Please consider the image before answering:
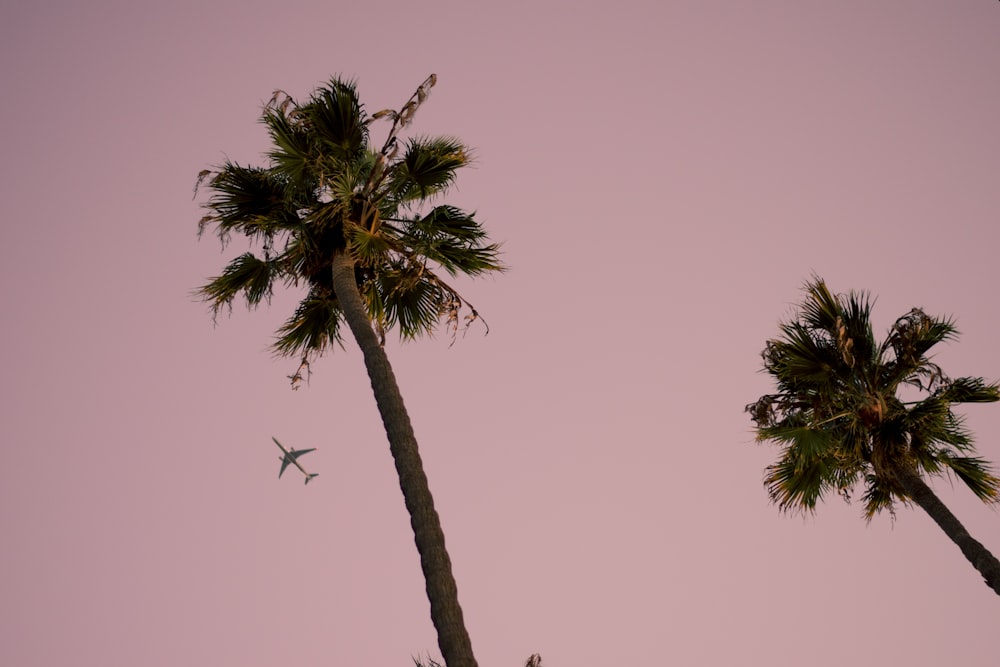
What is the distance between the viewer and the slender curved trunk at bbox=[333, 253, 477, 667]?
582cm

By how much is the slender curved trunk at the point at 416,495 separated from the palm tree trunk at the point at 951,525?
7.71m

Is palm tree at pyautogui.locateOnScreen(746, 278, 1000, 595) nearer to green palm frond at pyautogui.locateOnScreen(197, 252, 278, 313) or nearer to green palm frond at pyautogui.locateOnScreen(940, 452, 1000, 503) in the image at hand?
green palm frond at pyautogui.locateOnScreen(940, 452, 1000, 503)

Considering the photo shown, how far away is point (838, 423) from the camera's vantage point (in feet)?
34.6

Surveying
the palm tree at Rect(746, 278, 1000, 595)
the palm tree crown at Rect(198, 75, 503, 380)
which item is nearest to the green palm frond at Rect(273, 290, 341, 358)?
the palm tree crown at Rect(198, 75, 503, 380)

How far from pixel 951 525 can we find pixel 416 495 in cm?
812

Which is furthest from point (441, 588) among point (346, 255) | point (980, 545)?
point (980, 545)

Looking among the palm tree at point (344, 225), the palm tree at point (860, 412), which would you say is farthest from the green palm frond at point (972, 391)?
the palm tree at point (344, 225)

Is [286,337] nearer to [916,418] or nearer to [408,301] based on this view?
[408,301]

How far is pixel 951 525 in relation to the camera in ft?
31.9

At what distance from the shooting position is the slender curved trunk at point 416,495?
5816 millimetres

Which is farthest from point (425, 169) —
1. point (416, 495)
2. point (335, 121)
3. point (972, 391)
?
point (972, 391)

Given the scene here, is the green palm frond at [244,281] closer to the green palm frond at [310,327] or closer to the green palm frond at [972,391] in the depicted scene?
the green palm frond at [310,327]

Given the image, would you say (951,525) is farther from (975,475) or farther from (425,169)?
(425,169)

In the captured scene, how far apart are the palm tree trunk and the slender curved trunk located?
304 inches
